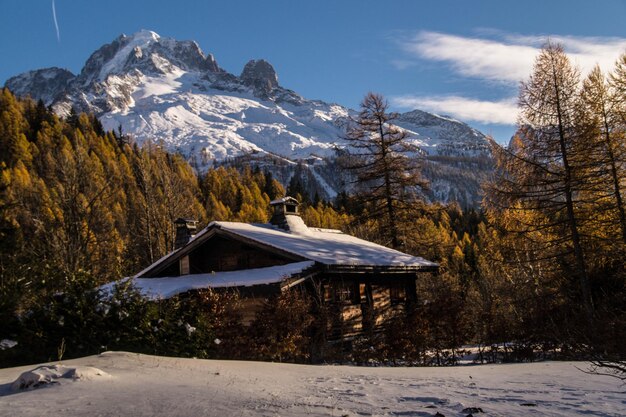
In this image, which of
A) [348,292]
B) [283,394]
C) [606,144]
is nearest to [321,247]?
[348,292]

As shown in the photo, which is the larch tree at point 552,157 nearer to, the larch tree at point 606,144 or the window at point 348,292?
the larch tree at point 606,144

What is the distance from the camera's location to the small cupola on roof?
2261 centimetres

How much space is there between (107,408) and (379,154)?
23345 mm

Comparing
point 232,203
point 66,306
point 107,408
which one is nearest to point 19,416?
point 107,408

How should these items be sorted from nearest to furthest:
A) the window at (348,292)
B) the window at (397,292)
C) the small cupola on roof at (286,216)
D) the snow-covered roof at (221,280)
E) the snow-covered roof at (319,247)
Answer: the snow-covered roof at (221,280)
the snow-covered roof at (319,247)
the window at (348,292)
the window at (397,292)
the small cupola on roof at (286,216)

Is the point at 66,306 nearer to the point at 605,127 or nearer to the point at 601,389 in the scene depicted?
the point at 601,389

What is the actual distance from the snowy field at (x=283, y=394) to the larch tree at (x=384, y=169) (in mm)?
19066

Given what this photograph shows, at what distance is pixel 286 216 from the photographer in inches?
903

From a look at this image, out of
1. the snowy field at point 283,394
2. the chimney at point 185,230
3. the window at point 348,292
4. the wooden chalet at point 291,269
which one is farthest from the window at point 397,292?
the snowy field at point 283,394

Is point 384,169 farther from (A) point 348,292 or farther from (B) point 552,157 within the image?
(B) point 552,157

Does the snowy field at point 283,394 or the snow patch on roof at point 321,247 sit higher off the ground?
the snow patch on roof at point 321,247

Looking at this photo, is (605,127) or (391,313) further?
(391,313)

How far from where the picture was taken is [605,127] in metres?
17.4

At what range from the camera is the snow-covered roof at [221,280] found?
52.1 ft
